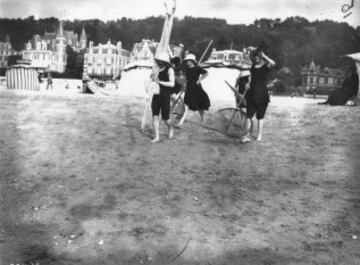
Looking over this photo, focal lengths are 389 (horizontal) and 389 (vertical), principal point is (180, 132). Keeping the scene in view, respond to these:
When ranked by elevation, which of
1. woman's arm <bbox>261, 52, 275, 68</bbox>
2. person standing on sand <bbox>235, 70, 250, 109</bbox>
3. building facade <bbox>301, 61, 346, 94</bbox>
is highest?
woman's arm <bbox>261, 52, 275, 68</bbox>

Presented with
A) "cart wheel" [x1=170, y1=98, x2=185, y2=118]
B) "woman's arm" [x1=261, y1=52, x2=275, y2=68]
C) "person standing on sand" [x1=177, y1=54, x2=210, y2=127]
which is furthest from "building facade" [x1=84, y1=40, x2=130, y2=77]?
"woman's arm" [x1=261, y1=52, x2=275, y2=68]

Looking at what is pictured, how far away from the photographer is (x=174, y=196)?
5.15 meters

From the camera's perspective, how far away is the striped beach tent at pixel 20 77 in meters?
22.0

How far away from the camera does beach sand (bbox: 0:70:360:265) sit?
12.8 feet

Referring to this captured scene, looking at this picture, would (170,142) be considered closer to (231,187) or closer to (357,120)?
(231,187)

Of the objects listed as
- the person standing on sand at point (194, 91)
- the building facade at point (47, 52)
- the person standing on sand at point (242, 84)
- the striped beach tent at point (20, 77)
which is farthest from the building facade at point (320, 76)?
the person standing on sand at point (194, 91)

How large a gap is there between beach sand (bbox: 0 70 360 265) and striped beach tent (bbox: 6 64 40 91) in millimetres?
14280

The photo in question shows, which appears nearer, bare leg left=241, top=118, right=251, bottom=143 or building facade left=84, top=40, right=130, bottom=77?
bare leg left=241, top=118, right=251, bottom=143

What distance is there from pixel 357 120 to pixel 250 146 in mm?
4502

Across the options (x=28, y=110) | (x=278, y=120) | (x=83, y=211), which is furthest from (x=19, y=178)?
(x=278, y=120)

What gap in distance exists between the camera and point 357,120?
415 inches

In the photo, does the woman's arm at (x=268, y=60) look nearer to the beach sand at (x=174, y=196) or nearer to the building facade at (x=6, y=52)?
the beach sand at (x=174, y=196)

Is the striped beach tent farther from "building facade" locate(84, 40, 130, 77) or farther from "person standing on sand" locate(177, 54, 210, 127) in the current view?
"building facade" locate(84, 40, 130, 77)

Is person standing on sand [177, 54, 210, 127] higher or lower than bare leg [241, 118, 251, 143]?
higher
